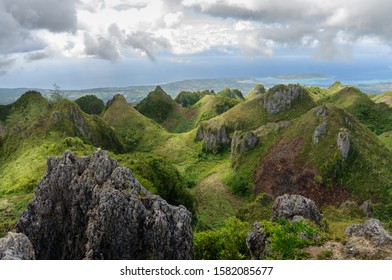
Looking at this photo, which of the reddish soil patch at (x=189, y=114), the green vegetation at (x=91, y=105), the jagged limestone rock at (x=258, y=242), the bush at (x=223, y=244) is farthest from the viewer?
the green vegetation at (x=91, y=105)

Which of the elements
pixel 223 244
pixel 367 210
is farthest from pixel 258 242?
pixel 367 210

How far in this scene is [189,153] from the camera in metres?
104

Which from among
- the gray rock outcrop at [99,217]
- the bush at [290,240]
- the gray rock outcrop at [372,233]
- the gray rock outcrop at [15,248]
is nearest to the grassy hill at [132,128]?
the gray rock outcrop at [99,217]

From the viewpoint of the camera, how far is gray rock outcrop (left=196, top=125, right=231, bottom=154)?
100 m

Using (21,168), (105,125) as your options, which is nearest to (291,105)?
(105,125)

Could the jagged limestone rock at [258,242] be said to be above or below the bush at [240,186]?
above

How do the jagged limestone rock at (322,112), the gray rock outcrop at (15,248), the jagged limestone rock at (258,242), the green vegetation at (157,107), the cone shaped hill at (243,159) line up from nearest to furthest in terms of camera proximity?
the gray rock outcrop at (15,248)
the jagged limestone rock at (258,242)
the cone shaped hill at (243,159)
the jagged limestone rock at (322,112)
the green vegetation at (157,107)

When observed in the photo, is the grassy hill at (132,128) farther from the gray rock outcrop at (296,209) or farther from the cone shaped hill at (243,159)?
the gray rock outcrop at (296,209)

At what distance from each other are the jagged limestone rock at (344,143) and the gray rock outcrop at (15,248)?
5986cm

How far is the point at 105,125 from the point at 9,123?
45466 mm

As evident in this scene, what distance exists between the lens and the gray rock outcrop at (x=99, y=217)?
26219mm

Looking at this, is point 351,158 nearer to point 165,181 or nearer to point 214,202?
point 214,202

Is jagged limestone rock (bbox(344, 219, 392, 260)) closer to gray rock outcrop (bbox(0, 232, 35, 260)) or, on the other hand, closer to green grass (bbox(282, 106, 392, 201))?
gray rock outcrop (bbox(0, 232, 35, 260))

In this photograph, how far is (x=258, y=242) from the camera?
23750 mm
